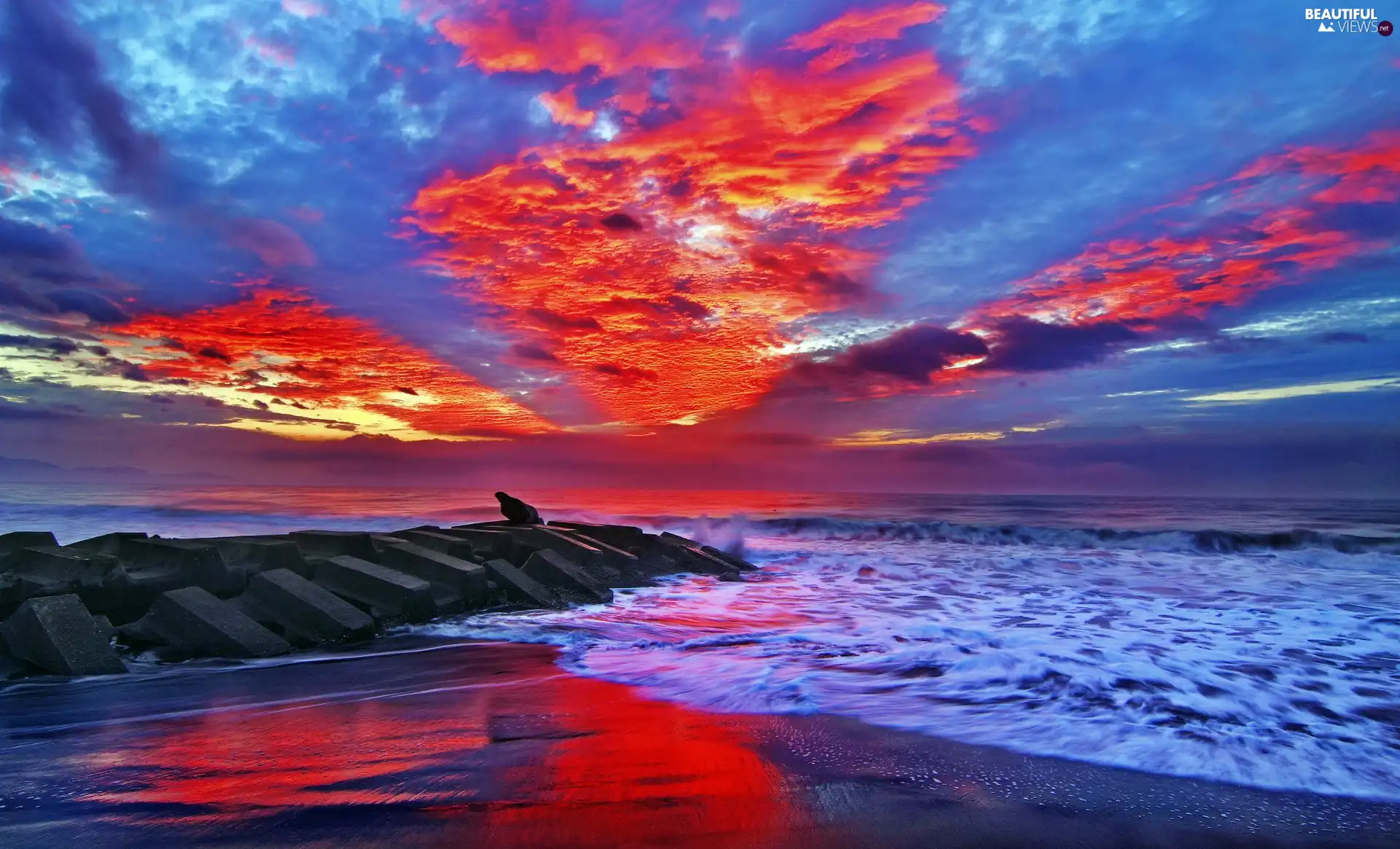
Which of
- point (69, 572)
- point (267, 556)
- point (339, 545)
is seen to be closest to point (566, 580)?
point (339, 545)

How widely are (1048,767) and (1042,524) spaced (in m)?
26.7

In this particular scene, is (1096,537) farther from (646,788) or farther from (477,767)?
(477,767)

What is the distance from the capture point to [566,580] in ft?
29.0

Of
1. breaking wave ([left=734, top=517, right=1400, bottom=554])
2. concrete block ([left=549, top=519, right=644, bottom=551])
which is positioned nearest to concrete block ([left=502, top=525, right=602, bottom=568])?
concrete block ([left=549, top=519, right=644, bottom=551])

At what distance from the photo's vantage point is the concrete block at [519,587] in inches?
317

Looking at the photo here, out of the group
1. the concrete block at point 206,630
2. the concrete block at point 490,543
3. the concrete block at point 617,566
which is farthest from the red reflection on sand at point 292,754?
the concrete block at point 617,566

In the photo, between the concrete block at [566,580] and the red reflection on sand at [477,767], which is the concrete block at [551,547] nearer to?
the concrete block at [566,580]

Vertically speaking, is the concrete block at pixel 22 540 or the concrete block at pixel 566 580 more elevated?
the concrete block at pixel 22 540

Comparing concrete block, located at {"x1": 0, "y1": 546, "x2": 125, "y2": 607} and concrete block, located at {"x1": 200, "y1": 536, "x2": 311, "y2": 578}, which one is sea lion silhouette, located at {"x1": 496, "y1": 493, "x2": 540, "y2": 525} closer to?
concrete block, located at {"x1": 200, "y1": 536, "x2": 311, "y2": 578}

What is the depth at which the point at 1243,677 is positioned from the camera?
16.5 feet

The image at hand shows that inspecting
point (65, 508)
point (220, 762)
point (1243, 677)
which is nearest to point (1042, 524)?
point (1243, 677)

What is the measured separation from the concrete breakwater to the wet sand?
0.80 meters

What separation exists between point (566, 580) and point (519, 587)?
890 mm

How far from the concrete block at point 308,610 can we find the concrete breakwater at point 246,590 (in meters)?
0.01
